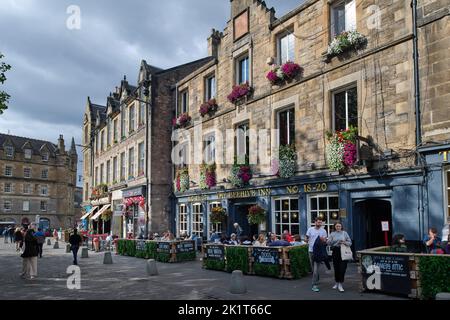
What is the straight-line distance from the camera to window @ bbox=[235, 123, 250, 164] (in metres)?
18.4

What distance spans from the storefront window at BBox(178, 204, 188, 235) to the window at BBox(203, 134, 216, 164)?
3718 millimetres

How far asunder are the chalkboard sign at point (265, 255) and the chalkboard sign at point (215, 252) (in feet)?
5.02

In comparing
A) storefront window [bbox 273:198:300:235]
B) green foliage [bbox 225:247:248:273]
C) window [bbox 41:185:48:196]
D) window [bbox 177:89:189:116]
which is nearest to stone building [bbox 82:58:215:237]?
window [bbox 177:89:189:116]

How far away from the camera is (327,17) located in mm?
14414

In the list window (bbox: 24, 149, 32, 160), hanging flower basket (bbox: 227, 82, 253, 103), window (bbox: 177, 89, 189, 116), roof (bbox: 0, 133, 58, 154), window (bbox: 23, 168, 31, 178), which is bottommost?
window (bbox: 23, 168, 31, 178)

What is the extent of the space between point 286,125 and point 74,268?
966 centimetres

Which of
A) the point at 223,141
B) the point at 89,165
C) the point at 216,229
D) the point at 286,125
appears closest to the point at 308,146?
the point at 286,125

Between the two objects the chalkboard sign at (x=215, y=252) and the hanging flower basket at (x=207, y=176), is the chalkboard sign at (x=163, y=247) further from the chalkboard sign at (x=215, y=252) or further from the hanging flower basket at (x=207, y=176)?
the hanging flower basket at (x=207, y=176)

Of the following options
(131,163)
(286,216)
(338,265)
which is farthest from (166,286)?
(131,163)

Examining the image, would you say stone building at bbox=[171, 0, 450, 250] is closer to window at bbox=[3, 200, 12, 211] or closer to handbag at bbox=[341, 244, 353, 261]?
handbag at bbox=[341, 244, 353, 261]

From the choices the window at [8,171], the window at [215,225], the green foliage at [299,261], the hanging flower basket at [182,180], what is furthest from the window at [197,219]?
the window at [8,171]
